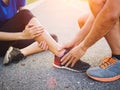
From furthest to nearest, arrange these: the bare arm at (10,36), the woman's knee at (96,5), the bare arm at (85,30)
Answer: the bare arm at (10,36) → the bare arm at (85,30) → the woman's knee at (96,5)

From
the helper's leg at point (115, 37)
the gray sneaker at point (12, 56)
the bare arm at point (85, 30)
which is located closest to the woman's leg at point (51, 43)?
the bare arm at point (85, 30)

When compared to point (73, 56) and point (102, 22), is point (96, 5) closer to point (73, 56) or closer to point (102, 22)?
point (102, 22)

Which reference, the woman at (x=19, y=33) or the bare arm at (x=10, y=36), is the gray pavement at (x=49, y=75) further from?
the bare arm at (x=10, y=36)

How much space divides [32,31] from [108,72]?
77 centimetres

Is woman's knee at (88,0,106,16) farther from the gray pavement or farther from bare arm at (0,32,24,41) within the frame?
bare arm at (0,32,24,41)

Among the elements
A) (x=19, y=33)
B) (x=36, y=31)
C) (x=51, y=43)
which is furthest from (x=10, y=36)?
(x=51, y=43)

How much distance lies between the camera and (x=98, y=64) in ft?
9.39

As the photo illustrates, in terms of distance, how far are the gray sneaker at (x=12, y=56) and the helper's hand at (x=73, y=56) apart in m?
0.47

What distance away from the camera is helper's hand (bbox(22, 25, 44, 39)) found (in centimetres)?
288

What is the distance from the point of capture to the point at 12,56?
301 centimetres

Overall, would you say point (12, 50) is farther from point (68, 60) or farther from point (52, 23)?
point (52, 23)

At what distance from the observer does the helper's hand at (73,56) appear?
256 cm

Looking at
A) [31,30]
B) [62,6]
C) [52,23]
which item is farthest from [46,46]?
[62,6]

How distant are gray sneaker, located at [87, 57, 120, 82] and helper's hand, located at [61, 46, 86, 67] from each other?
0.17 metres
